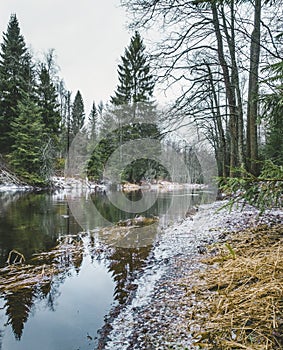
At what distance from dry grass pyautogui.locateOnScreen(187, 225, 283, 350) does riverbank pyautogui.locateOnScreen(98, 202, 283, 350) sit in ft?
0.26

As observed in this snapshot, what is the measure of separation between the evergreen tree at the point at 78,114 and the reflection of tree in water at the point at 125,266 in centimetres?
3161

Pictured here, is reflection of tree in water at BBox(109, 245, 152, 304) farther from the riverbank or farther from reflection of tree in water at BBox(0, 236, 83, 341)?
reflection of tree in water at BBox(0, 236, 83, 341)

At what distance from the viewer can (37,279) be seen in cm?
345

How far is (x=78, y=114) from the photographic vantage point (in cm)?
3878

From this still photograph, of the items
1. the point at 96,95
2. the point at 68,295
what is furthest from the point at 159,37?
the point at 96,95

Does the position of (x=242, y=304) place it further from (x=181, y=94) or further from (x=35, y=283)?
(x=181, y=94)

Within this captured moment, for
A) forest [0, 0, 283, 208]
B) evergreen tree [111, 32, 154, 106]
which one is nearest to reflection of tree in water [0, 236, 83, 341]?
forest [0, 0, 283, 208]

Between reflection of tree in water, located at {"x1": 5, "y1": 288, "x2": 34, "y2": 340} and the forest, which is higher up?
the forest

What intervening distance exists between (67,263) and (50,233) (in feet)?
7.18

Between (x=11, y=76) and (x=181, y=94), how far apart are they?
19.0 m

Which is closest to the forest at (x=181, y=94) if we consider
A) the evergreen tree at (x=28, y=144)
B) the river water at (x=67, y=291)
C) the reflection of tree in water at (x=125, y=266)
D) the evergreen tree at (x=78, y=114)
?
the evergreen tree at (x=28, y=144)

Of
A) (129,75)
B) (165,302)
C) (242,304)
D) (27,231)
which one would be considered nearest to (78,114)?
(129,75)

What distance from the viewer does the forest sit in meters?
4.90

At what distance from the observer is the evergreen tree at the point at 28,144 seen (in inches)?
722
